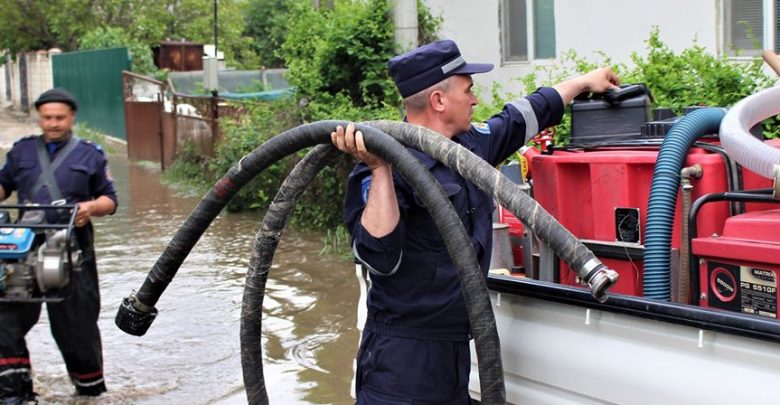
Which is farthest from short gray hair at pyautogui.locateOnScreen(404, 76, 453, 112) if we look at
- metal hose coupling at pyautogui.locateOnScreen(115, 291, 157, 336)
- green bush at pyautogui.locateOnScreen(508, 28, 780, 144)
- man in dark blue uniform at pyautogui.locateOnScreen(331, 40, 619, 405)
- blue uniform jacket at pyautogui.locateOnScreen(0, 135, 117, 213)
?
blue uniform jacket at pyautogui.locateOnScreen(0, 135, 117, 213)

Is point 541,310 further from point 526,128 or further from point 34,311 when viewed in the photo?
point 34,311

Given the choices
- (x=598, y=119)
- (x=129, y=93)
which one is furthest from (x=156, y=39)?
(x=598, y=119)

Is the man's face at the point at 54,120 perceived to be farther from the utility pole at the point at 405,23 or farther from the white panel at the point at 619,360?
the utility pole at the point at 405,23

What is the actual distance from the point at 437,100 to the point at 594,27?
6.25m

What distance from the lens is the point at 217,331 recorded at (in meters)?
6.99

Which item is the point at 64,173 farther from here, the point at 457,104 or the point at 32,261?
the point at 457,104

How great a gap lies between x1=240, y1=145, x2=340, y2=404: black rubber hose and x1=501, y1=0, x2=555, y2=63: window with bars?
22.6ft

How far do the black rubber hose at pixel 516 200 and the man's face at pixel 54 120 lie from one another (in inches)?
A: 123

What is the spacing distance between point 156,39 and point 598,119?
29.6m

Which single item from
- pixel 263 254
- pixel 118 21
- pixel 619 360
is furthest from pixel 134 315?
pixel 118 21

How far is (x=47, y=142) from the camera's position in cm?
551

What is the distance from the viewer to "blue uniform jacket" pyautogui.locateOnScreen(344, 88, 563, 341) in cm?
298

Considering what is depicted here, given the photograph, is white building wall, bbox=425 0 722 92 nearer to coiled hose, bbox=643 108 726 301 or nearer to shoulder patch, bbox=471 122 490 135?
shoulder patch, bbox=471 122 490 135

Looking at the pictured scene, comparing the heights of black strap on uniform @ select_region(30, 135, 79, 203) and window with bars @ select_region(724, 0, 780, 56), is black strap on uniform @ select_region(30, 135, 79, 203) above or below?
below
